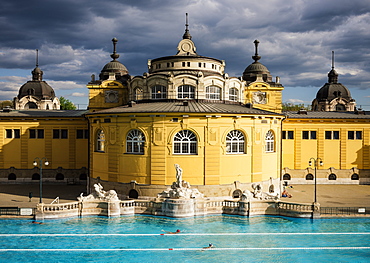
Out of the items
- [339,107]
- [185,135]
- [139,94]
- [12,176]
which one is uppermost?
[339,107]

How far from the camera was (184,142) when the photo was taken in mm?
36906

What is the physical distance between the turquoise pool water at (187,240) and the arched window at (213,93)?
644 inches

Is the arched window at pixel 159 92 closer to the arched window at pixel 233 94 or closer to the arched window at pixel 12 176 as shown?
the arched window at pixel 233 94

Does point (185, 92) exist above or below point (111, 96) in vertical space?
below

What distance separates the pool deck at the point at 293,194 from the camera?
3650cm

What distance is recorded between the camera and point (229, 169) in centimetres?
3738

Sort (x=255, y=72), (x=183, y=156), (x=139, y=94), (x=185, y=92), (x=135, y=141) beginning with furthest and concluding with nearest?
(x=255, y=72) → (x=139, y=94) → (x=185, y=92) → (x=135, y=141) → (x=183, y=156)

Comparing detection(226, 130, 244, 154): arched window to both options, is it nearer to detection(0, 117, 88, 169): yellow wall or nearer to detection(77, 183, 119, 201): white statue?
detection(77, 183, 119, 201): white statue

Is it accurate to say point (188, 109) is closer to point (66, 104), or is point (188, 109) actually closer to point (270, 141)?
point (270, 141)

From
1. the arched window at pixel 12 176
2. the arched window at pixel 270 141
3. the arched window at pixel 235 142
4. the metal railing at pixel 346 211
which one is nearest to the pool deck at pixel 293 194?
the arched window at pixel 12 176

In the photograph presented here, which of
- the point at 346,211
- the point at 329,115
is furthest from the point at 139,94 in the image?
the point at 329,115

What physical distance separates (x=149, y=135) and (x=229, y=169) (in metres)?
8.92

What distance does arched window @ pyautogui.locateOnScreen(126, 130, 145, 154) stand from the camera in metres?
37.5

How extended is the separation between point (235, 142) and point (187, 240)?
583 inches
